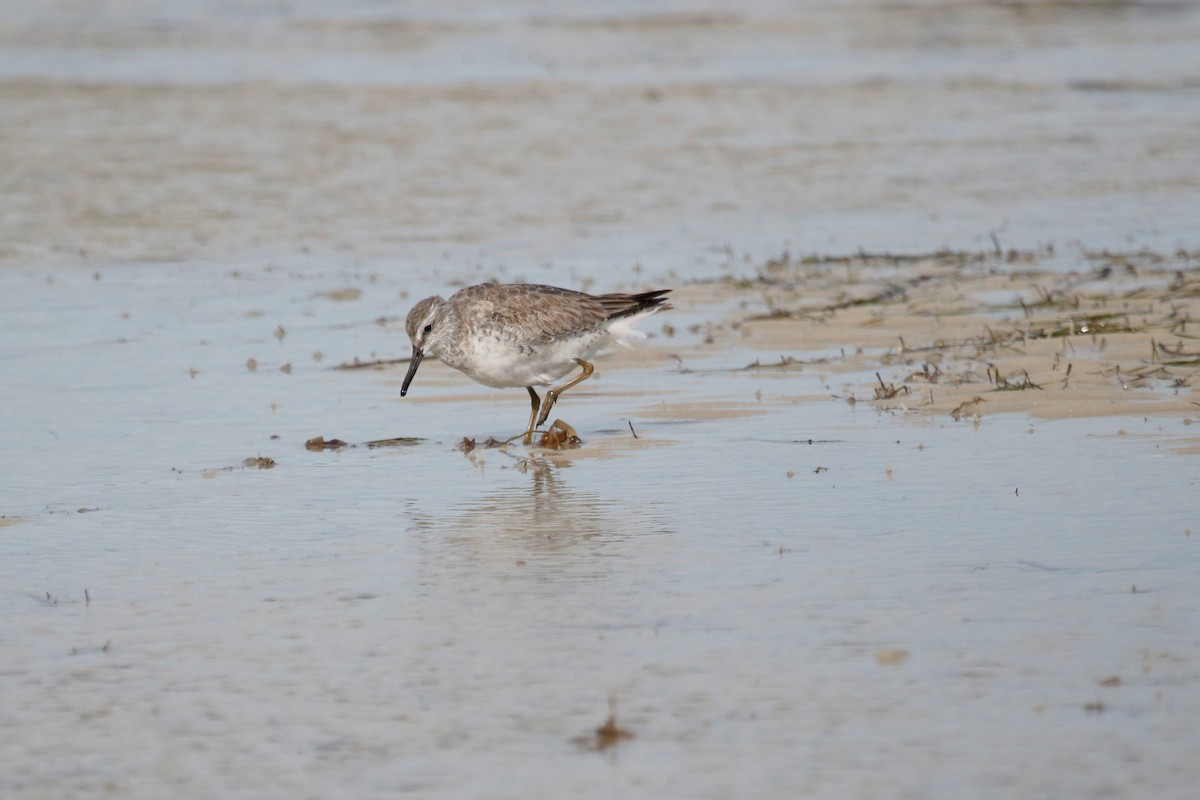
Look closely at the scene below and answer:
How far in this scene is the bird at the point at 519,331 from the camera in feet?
31.2

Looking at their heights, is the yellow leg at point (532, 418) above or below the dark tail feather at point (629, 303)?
below

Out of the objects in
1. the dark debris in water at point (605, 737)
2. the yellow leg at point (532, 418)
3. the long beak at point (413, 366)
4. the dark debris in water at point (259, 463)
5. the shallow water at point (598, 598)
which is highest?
the long beak at point (413, 366)

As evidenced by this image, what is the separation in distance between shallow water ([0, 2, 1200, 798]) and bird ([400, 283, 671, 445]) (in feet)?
1.16

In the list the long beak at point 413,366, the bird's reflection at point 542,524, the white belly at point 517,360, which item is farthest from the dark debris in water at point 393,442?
the bird's reflection at point 542,524

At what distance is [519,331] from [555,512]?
2.18m

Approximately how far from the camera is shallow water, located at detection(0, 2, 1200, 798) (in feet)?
15.8

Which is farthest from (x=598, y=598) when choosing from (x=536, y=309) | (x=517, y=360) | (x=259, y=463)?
(x=536, y=309)

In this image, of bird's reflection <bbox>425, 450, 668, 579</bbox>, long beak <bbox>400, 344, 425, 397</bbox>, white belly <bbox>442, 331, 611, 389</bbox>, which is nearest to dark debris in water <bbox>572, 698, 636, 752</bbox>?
bird's reflection <bbox>425, 450, 668, 579</bbox>

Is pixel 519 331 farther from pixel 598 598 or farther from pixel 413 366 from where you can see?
pixel 598 598

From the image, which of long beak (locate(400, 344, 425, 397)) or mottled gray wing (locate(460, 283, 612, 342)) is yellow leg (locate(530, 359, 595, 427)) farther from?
long beak (locate(400, 344, 425, 397))

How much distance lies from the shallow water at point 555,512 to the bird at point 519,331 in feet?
1.16

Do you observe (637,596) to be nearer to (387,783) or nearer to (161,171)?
(387,783)

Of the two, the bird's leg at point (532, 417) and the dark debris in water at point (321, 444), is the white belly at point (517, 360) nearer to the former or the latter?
the bird's leg at point (532, 417)

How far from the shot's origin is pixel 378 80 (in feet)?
90.5
